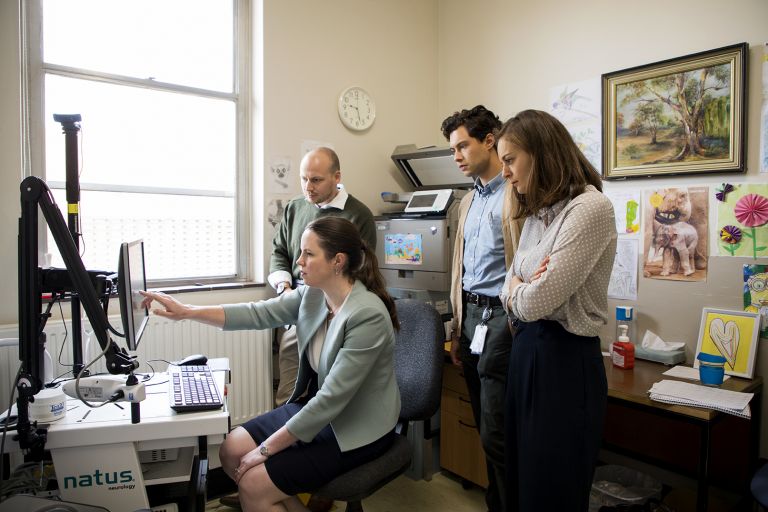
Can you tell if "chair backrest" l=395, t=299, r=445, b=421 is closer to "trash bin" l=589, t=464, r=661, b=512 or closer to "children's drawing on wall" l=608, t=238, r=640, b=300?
"trash bin" l=589, t=464, r=661, b=512

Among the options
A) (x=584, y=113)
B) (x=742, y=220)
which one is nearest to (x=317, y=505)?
(x=742, y=220)

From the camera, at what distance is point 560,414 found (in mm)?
1385

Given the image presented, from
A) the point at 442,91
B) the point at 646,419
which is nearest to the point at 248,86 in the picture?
the point at 442,91

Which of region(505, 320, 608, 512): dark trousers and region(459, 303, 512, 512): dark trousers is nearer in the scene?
region(505, 320, 608, 512): dark trousers

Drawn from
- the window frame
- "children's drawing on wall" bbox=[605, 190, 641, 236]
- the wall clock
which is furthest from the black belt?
the wall clock

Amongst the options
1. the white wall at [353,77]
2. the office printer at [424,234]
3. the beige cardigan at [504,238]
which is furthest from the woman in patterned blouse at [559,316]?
the white wall at [353,77]

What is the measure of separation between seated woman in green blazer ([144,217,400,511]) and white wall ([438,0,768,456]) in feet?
4.51

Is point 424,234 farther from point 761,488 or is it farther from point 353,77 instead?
point 761,488

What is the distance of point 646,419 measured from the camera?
87.1 inches

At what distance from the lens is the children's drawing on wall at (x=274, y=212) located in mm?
2729

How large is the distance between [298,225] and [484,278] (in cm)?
99

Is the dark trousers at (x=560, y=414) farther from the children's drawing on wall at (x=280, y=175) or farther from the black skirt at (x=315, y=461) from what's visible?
the children's drawing on wall at (x=280, y=175)

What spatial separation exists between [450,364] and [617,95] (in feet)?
4.97

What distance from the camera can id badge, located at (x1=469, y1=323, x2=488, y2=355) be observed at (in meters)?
1.78
